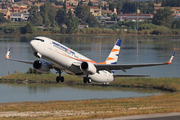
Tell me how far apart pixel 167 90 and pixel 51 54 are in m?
62.7

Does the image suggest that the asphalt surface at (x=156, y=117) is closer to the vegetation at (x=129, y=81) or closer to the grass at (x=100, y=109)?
the grass at (x=100, y=109)

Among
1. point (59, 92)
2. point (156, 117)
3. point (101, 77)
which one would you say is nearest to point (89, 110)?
point (101, 77)

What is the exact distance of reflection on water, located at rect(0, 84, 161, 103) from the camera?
4112 inches

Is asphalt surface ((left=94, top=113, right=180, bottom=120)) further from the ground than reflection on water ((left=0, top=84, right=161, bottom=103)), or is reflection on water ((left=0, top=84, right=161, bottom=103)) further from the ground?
asphalt surface ((left=94, top=113, right=180, bottom=120))

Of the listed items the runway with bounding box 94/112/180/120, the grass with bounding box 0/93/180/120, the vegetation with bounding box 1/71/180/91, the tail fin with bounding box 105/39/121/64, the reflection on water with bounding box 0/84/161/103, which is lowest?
the reflection on water with bounding box 0/84/161/103

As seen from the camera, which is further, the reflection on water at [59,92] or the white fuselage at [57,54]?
the reflection on water at [59,92]

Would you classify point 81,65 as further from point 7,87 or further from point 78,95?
point 7,87

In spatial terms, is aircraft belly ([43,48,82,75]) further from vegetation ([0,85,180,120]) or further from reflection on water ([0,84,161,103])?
reflection on water ([0,84,161,103])

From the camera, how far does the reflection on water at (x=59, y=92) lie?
343 feet

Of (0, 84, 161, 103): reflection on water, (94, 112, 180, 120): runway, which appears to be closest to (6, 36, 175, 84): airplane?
(94, 112, 180, 120): runway

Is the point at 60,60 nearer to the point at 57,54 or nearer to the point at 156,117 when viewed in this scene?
the point at 57,54

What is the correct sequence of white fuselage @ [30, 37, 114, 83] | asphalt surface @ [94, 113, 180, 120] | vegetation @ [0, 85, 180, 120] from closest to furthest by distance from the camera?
1. asphalt surface @ [94, 113, 180, 120]
2. white fuselage @ [30, 37, 114, 83]
3. vegetation @ [0, 85, 180, 120]

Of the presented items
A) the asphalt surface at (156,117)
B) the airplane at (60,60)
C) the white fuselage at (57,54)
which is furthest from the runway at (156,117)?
the white fuselage at (57,54)

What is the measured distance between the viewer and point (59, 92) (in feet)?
368
